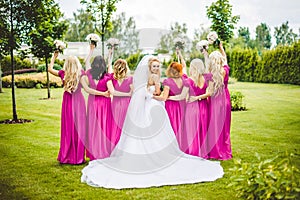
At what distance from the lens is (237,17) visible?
8.84 meters

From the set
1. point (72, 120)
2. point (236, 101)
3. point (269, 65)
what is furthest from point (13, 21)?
point (269, 65)

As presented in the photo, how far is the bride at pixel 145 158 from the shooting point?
4.07 metres

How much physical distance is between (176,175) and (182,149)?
2.87 ft

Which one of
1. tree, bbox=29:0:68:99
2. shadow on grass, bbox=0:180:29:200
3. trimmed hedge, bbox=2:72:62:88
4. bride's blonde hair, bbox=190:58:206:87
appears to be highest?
tree, bbox=29:0:68:99

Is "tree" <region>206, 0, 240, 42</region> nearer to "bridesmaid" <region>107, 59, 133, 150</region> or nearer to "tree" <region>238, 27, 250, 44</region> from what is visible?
"bridesmaid" <region>107, 59, 133, 150</region>

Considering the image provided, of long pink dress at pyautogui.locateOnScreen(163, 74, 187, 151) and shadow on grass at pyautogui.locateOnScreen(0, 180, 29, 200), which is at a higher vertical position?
long pink dress at pyautogui.locateOnScreen(163, 74, 187, 151)

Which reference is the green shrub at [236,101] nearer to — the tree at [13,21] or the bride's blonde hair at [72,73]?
the tree at [13,21]

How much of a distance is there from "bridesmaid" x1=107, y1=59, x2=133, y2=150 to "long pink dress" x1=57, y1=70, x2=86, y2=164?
38 cm

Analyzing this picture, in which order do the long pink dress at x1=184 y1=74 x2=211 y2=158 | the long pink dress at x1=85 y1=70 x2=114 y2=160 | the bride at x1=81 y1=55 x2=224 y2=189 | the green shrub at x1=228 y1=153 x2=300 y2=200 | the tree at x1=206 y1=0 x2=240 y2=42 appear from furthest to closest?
the tree at x1=206 y1=0 x2=240 y2=42
the long pink dress at x1=184 y1=74 x2=211 y2=158
the long pink dress at x1=85 y1=70 x2=114 y2=160
the bride at x1=81 y1=55 x2=224 y2=189
the green shrub at x1=228 y1=153 x2=300 y2=200

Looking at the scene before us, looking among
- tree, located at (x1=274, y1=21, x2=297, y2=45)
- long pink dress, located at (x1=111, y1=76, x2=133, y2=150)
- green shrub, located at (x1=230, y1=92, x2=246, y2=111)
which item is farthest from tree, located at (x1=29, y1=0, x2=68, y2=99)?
tree, located at (x1=274, y1=21, x2=297, y2=45)

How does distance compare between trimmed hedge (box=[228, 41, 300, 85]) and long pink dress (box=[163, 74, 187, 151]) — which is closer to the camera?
long pink dress (box=[163, 74, 187, 151])

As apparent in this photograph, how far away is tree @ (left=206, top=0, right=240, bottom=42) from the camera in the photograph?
29.5 feet

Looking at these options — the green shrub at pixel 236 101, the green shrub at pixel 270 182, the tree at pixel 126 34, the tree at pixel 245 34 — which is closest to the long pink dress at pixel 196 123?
the green shrub at pixel 270 182

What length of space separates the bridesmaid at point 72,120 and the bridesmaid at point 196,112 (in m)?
1.14
